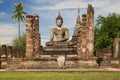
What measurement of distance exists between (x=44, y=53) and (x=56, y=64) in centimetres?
256

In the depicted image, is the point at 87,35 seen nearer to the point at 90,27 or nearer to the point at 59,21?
the point at 90,27

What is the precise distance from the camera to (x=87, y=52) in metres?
31.8

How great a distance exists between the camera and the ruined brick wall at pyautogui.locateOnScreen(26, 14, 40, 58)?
108 feet

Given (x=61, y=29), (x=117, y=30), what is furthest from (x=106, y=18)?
(x=61, y=29)

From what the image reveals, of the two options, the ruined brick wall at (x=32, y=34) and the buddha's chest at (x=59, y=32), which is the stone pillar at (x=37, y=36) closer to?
the ruined brick wall at (x=32, y=34)

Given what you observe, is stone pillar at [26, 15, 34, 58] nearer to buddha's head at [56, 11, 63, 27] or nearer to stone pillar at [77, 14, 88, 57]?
buddha's head at [56, 11, 63, 27]

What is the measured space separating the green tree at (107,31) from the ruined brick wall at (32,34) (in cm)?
3023

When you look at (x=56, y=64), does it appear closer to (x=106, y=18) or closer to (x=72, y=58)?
(x=72, y=58)

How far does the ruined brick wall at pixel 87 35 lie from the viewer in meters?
31.6


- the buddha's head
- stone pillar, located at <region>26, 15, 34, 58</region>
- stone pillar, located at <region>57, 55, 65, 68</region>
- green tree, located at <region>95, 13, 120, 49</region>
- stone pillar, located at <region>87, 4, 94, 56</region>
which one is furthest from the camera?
green tree, located at <region>95, 13, 120, 49</region>

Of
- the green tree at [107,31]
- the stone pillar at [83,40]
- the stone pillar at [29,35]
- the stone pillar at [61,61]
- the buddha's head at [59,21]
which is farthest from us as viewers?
the green tree at [107,31]

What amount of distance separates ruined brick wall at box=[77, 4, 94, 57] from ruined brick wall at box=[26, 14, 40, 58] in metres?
3.93

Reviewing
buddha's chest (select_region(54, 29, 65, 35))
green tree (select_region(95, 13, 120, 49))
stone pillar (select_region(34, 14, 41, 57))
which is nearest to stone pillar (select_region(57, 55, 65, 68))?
stone pillar (select_region(34, 14, 41, 57))

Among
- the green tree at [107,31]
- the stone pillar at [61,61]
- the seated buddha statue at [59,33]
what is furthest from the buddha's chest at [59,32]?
the green tree at [107,31]
